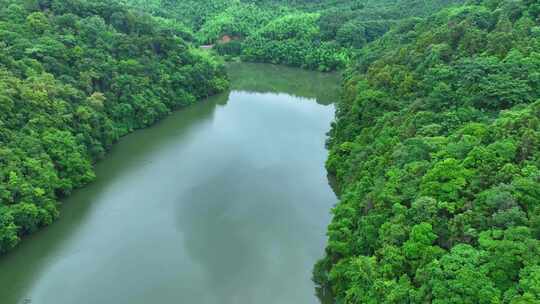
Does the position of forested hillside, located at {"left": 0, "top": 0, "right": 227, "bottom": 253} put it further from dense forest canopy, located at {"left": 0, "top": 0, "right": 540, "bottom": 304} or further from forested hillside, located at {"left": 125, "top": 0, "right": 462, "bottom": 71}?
forested hillside, located at {"left": 125, "top": 0, "right": 462, "bottom": 71}

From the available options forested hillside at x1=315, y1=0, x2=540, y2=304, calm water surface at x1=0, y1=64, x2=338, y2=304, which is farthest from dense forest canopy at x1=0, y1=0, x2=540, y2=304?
calm water surface at x1=0, y1=64, x2=338, y2=304

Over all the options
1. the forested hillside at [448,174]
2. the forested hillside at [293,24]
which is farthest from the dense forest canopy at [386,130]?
the forested hillside at [293,24]

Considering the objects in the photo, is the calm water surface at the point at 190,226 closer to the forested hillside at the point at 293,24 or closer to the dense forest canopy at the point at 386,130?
the dense forest canopy at the point at 386,130

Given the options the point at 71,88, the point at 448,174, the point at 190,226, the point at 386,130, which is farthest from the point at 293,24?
the point at 448,174

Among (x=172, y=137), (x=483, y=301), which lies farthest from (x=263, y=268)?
(x=172, y=137)

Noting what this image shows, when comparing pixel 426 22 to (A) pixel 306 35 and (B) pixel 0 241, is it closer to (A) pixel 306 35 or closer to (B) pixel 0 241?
(A) pixel 306 35

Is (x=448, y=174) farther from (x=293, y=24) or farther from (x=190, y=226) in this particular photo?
(x=293, y=24)

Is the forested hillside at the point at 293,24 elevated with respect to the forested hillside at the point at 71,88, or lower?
elevated
